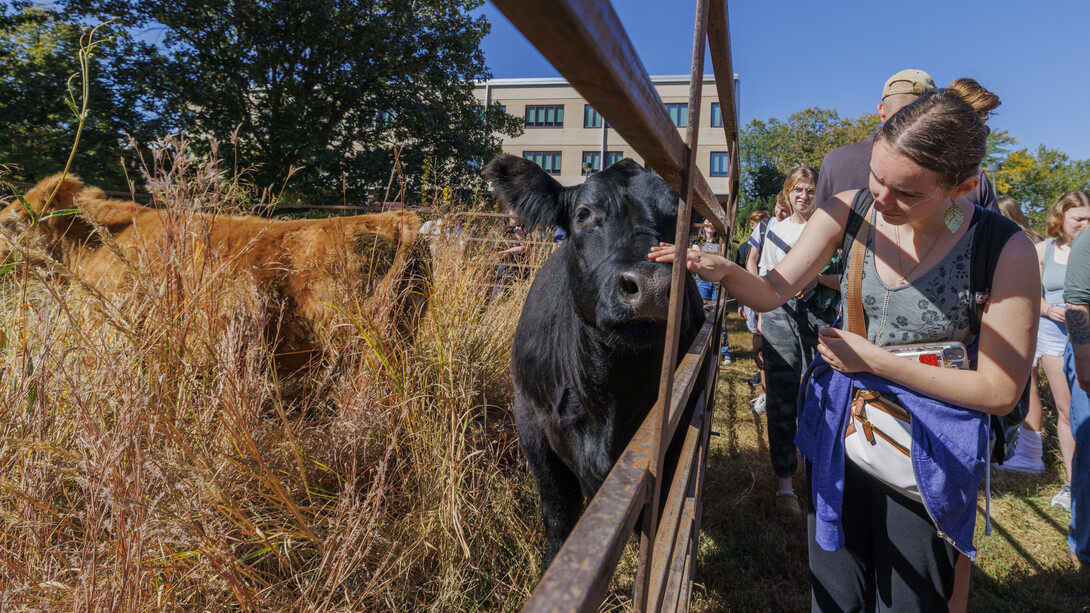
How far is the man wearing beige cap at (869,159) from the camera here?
2.22 m

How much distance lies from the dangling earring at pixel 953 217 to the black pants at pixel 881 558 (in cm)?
71

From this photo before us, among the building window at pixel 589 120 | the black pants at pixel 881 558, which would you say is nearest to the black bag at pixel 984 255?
the black pants at pixel 881 558

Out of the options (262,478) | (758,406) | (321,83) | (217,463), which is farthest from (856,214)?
(321,83)

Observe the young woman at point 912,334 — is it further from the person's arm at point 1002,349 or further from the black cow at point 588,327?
the black cow at point 588,327

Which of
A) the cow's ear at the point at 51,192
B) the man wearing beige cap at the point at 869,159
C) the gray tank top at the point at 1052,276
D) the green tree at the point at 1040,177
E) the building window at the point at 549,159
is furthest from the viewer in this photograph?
the building window at the point at 549,159

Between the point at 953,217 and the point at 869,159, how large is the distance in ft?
4.10

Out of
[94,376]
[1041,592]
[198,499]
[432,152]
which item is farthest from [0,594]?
[432,152]

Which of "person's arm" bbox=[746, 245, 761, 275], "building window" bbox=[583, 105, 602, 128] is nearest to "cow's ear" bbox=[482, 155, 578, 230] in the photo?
"person's arm" bbox=[746, 245, 761, 275]

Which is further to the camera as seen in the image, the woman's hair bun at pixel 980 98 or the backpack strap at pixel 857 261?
the backpack strap at pixel 857 261

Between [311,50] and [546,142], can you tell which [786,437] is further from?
[546,142]

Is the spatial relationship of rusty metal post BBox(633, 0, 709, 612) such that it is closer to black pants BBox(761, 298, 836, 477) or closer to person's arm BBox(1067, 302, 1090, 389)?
black pants BBox(761, 298, 836, 477)

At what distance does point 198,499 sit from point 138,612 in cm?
30

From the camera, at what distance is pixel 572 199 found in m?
2.30

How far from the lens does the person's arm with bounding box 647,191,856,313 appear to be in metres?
1.50
